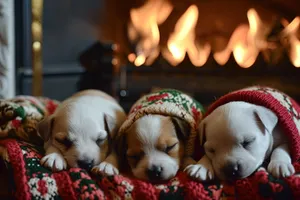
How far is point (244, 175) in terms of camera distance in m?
1.32

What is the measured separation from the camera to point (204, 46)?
239cm

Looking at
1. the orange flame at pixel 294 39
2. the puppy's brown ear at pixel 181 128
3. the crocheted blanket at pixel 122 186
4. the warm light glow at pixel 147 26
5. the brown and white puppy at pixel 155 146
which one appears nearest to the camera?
the crocheted blanket at pixel 122 186

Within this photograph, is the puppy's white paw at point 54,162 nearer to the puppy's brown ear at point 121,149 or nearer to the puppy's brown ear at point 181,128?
the puppy's brown ear at point 121,149

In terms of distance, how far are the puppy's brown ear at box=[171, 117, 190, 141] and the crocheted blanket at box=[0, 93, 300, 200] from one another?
0.14 metres

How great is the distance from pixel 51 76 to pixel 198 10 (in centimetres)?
80

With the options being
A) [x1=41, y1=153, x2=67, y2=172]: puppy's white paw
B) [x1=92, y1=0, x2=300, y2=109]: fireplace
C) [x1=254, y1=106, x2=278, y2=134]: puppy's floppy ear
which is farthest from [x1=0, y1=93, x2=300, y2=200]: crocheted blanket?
[x1=92, y1=0, x2=300, y2=109]: fireplace

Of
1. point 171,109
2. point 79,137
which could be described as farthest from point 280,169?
point 79,137

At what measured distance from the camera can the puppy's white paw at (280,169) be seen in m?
1.29

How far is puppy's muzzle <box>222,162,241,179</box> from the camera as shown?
4.33 ft

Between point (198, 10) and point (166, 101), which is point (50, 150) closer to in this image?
point (166, 101)

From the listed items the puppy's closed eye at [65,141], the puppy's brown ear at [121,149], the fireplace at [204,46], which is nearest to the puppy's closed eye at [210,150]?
the puppy's brown ear at [121,149]

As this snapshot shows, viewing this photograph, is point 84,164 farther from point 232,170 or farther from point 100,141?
point 232,170

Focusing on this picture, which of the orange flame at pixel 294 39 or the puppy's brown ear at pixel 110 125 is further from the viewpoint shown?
the orange flame at pixel 294 39

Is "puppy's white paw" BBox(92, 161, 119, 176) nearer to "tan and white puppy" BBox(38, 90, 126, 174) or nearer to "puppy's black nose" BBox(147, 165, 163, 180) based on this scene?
"tan and white puppy" BBox(38, 90, 126, 174)
